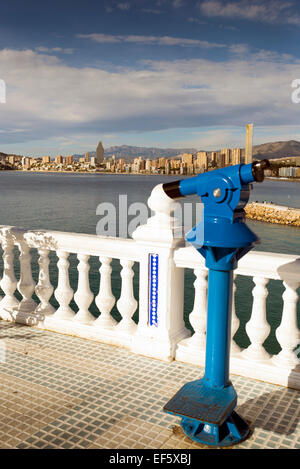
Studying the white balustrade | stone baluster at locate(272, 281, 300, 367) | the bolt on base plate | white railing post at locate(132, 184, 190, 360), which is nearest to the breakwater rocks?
the white balustrade

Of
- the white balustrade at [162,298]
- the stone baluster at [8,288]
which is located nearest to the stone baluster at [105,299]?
the white balustrade at [162,298]

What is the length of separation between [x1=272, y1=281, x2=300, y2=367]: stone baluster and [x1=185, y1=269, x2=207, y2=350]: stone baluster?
2.34ft

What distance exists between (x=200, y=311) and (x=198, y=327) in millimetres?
162


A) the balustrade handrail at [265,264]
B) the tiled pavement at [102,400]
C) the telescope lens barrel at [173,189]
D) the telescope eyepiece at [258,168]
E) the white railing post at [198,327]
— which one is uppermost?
the telescope eyepiece at [258,168]

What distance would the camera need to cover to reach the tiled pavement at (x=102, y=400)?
305 cm

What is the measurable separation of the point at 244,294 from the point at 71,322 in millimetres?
22950

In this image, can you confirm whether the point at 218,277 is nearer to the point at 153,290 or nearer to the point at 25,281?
the point at 153,290

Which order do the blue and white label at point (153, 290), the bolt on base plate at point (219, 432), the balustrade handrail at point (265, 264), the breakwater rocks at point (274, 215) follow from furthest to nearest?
the breakwater rocks at point (274, 215), the blue and white label at point (153, 290), the balustrade handrail at point (265, 264), the bolt on base plate at point (219, 432)

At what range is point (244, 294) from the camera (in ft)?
87.7

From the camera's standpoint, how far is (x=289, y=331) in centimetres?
381

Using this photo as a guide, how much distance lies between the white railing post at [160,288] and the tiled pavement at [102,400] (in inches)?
7.1

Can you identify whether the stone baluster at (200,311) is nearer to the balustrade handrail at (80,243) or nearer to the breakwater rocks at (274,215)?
the balustrade handrail at (80,243)
